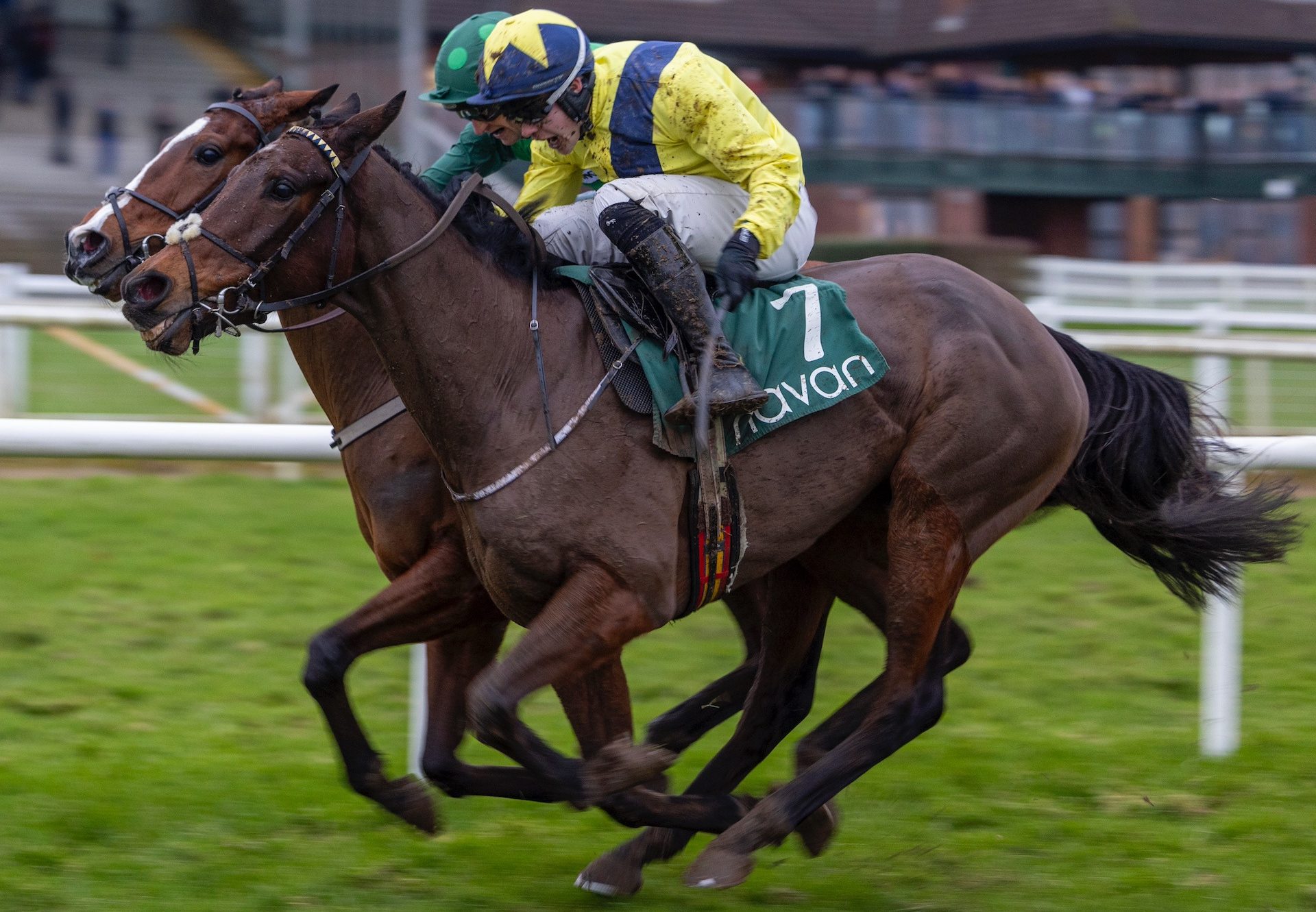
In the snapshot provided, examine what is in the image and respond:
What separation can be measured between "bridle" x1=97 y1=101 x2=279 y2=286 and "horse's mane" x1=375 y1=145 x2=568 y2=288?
1.29 ft

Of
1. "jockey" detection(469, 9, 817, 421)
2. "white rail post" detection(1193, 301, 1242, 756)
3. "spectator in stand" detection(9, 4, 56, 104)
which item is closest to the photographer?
"jockey" detection(469, 9, 817, 421)

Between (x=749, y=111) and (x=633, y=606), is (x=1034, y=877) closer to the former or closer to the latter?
(x=633, y=606)

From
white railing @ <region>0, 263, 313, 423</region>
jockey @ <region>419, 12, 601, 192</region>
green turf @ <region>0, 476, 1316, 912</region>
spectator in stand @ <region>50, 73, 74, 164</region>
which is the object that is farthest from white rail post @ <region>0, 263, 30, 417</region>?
spectator in stand @ <region>50, 73, 74, 164</region>

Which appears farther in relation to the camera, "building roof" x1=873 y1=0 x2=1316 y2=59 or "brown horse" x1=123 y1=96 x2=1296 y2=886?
"building roof" x1=873 y1=0 x2=1316 y2=59

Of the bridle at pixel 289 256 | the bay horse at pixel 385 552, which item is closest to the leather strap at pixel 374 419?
the bay horse at pixel 385 552

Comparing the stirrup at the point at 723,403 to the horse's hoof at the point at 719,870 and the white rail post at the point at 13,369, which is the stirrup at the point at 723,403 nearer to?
the horse's hoof at the point at 719,870

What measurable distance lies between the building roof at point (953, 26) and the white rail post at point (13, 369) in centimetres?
1603

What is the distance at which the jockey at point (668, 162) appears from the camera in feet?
11.2

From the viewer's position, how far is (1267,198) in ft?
76.0

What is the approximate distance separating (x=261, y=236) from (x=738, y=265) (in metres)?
1.00

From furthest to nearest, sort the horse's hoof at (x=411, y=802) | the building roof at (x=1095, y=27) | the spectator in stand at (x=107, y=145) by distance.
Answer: the building roof at (x=1095, y=27) < the spectator in stand at (x=107, y=145) < the horse's hoof at (x=411, y=802)

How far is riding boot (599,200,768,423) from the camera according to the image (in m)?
3.36

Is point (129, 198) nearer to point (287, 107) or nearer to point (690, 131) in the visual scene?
point (287, 107)

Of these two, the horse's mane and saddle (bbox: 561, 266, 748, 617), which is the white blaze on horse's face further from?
saddle (bbox: 561, 266, 748, 617)
